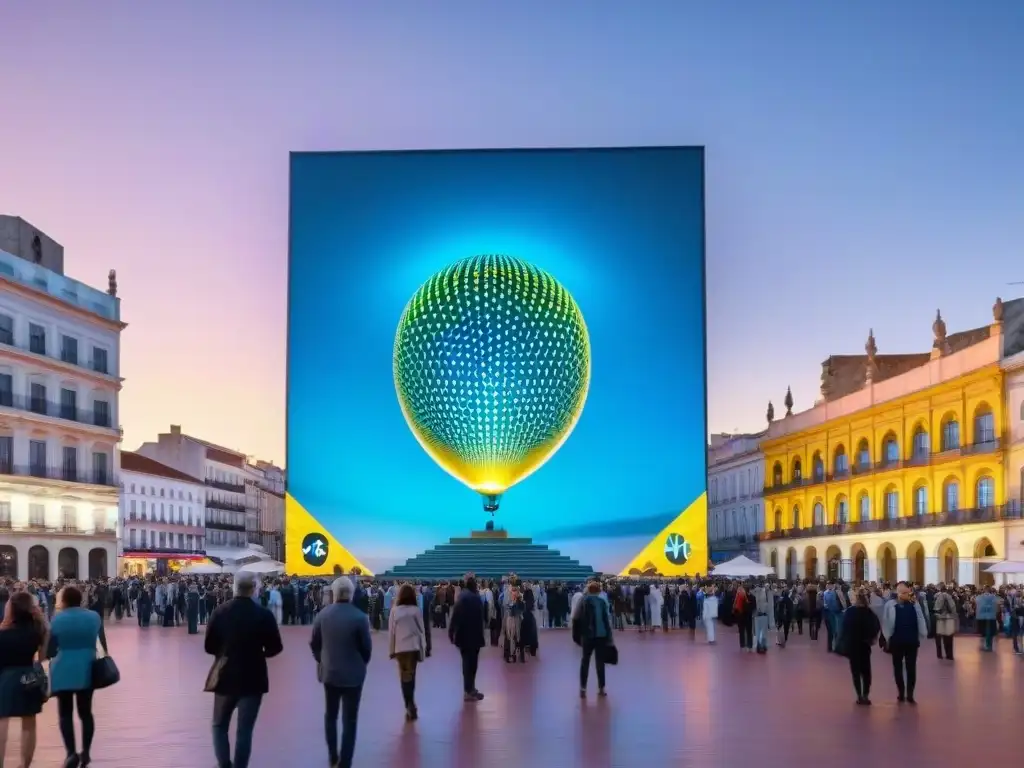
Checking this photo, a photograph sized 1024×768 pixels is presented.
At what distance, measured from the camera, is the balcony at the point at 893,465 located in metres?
53.3

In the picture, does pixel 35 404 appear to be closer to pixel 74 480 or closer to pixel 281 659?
pixel 74 480

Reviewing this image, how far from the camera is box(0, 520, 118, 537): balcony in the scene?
5159 centimetres

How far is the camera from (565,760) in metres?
11.3

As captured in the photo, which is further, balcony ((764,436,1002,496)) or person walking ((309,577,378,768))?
balcony ((764,436,1002,496))

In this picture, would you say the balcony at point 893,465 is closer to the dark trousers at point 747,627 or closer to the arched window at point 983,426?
the arched window at point 983,426

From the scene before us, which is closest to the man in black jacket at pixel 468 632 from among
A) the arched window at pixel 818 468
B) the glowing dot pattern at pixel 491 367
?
the glowing dot pattern at pixel 491 367

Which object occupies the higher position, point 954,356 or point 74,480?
point 954,356

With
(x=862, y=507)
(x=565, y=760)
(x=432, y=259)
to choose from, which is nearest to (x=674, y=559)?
(x=432, y=259)

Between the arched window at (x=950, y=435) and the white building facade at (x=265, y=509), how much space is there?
58.9m

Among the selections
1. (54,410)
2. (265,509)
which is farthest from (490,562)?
(265,509)

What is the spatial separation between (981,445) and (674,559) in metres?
15.0

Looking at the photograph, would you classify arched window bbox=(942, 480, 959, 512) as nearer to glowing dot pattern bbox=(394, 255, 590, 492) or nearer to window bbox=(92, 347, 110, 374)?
glowing dot pattern bbox=(394, 255, 590, 492)

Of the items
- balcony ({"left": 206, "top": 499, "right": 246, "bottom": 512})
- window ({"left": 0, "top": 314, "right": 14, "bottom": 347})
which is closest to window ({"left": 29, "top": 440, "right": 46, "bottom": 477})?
window ({"left": 0, "top": 314, "right": 14, "bottom": 347})

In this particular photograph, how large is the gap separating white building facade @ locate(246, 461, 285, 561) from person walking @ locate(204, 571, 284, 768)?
95.6m
